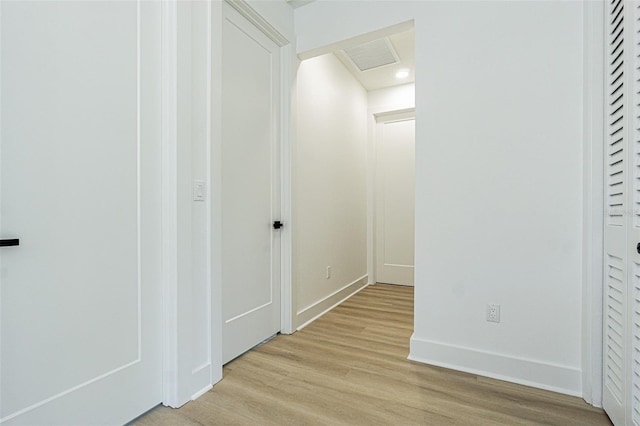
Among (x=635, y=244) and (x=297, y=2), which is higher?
(x=297, y=2)

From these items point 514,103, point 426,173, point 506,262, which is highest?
point 514,103

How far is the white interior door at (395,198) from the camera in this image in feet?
13.8

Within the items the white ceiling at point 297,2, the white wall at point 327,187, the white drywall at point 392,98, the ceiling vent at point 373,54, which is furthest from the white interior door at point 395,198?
the white ceiling at point 297,2

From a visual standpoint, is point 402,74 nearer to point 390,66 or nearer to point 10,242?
point 390,66

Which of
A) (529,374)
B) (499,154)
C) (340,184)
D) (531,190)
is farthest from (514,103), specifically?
(340,184)

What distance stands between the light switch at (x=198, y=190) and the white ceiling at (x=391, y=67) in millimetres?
2059

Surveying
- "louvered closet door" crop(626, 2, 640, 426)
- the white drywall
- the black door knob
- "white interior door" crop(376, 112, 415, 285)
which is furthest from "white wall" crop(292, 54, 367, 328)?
"louvered closet door" crop(626, 2, 640, 426)

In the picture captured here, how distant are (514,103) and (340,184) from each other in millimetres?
1918

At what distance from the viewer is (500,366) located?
73.2 inches

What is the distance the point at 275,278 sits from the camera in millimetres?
2486

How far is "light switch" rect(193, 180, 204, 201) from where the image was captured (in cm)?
167

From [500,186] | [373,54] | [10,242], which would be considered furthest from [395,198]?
[10,242]

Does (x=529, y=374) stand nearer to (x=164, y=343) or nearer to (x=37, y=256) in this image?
(x=164, y=343)

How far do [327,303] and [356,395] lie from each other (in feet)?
4.81
